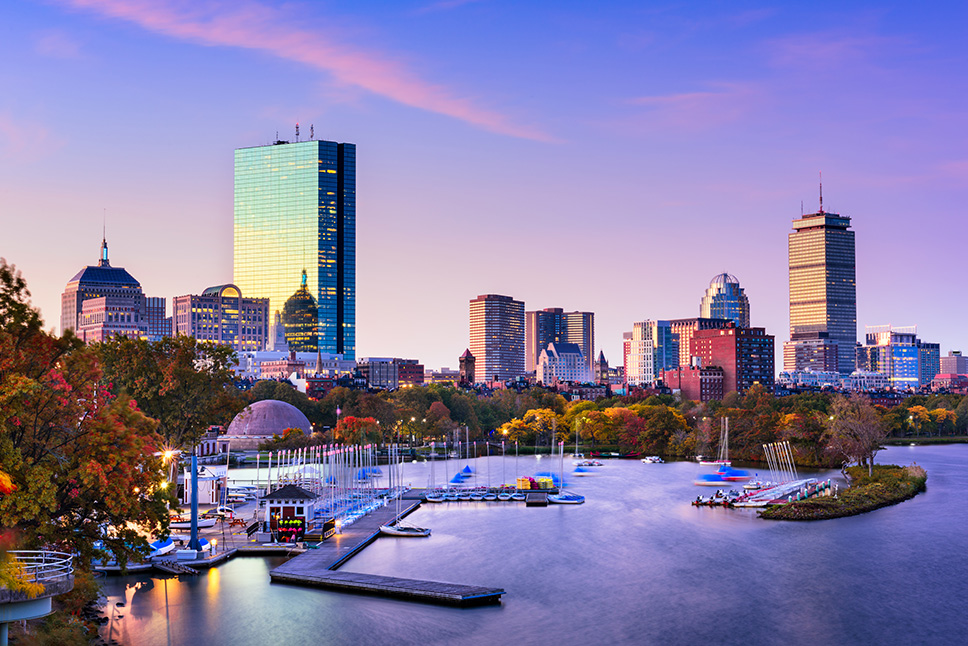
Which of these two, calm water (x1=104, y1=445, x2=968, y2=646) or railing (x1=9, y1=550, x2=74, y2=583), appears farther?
calm water (x1=104, y1=445, x2=968, y2=646)

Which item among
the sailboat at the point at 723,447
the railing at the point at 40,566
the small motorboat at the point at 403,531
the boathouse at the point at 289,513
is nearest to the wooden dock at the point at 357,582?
the boathouse at the point at 289,513

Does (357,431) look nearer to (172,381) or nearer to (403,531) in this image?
(172,381)

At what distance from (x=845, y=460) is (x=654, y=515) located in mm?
50026

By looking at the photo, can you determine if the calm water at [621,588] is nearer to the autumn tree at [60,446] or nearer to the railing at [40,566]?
the autumn tree at [60,446]

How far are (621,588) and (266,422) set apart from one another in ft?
316

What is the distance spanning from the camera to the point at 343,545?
225ft

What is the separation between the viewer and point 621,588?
58.1 meters

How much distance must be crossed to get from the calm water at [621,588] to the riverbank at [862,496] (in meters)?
2.46

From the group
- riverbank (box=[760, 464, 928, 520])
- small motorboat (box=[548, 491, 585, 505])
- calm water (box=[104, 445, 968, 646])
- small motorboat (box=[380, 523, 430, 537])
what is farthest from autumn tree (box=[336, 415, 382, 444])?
riverbank (box=[760, 464, 928, 520])

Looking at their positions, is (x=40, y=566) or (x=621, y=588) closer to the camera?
(x=40, y=566)

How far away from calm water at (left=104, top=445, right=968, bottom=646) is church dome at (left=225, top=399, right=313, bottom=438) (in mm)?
62798

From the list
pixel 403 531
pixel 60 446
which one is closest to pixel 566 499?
pixel 403 531

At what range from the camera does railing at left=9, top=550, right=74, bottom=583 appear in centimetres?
3400

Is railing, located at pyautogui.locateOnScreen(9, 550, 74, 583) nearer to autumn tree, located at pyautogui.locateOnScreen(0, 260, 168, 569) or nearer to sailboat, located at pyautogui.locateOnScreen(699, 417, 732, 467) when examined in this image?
autumn tree, located at pyautogui.locateOnScreen(0, 260, 168, 569)
